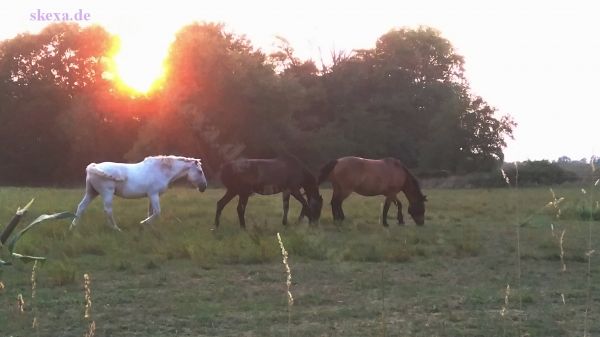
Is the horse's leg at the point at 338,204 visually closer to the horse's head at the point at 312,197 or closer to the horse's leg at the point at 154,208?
the horse's head at the point at 312,197

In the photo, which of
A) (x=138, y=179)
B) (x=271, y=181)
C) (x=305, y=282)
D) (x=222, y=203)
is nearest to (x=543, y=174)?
(x=271, y=181)

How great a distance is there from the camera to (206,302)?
5.20 m

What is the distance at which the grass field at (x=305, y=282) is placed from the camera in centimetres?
443

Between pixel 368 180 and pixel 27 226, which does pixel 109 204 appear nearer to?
pixel 368 180

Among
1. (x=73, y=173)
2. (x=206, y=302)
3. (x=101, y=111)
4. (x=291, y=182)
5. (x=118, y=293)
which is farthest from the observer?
(x=73, y=173)

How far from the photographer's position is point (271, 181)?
12320 mm

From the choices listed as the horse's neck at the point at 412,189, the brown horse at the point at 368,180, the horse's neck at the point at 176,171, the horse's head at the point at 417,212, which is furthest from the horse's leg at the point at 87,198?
the horse's neck at the point at 412,189

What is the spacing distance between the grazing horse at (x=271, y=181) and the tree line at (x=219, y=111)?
64.2 feet

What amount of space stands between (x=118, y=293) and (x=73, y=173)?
33.2 metres

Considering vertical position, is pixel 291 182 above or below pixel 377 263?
above

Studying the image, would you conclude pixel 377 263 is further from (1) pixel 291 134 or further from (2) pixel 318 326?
(1) pixel 291 134

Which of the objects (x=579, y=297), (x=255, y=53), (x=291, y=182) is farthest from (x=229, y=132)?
(x=579, y=297)

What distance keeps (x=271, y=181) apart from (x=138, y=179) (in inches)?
101

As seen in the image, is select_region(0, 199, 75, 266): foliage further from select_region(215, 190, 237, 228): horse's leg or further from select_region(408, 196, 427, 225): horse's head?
select_region(408, 196, 427, 225): horse's head
